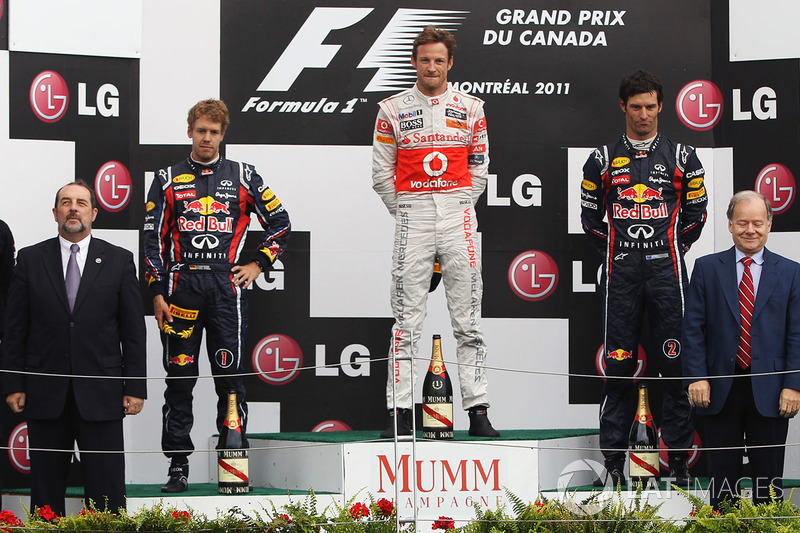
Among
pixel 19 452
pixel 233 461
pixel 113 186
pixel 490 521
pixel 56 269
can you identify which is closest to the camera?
pixel 490 521

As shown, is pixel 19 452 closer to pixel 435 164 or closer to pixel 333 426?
pixel 333 426

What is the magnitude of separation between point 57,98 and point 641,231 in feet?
9.48

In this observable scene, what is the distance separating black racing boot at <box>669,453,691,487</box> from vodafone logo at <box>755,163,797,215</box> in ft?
4.86

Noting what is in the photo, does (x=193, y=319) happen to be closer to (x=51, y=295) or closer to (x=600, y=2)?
(x=51, y=295)

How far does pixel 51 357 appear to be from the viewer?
167 inches

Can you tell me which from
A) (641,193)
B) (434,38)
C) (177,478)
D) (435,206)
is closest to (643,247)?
(641,193)

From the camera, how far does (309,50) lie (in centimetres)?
547

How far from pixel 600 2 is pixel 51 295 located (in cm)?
311

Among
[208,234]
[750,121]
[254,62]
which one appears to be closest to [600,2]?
[750,121]

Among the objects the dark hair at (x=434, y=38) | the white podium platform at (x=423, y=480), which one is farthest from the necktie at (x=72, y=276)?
the dark hair at (x=434, y=38)

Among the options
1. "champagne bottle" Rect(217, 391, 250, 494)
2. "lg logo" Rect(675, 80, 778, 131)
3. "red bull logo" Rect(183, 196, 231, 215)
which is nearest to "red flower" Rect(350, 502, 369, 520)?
"champagne bottle" Rect(217, 391, 250, 494)

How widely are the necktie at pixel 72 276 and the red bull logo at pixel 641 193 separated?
2.41 metres

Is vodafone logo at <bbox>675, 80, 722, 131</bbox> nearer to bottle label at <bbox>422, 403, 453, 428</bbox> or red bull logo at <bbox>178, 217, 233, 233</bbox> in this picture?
bottle label at <bbox>422, 403, 453, 428</bbox>

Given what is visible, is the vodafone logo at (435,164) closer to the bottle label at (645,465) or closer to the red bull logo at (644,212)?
the red bull logo at (644,212)
